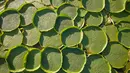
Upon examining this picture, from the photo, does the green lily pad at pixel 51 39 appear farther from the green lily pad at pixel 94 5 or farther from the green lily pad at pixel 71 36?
the green lily pad at pixel 94 5

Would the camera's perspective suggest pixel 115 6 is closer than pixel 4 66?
No

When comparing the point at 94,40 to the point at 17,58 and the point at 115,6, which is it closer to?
the point at 115,6

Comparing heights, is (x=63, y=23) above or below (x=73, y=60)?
above

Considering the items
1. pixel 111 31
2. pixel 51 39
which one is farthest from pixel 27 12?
pixel 111 31

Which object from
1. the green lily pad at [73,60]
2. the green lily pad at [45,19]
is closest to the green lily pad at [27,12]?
the green lily pad at [45,19]

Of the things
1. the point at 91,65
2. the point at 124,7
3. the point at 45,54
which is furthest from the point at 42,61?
the point at 124,7

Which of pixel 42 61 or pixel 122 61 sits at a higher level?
pixel 42 61

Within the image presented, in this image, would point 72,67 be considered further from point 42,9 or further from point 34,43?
point 42,9
